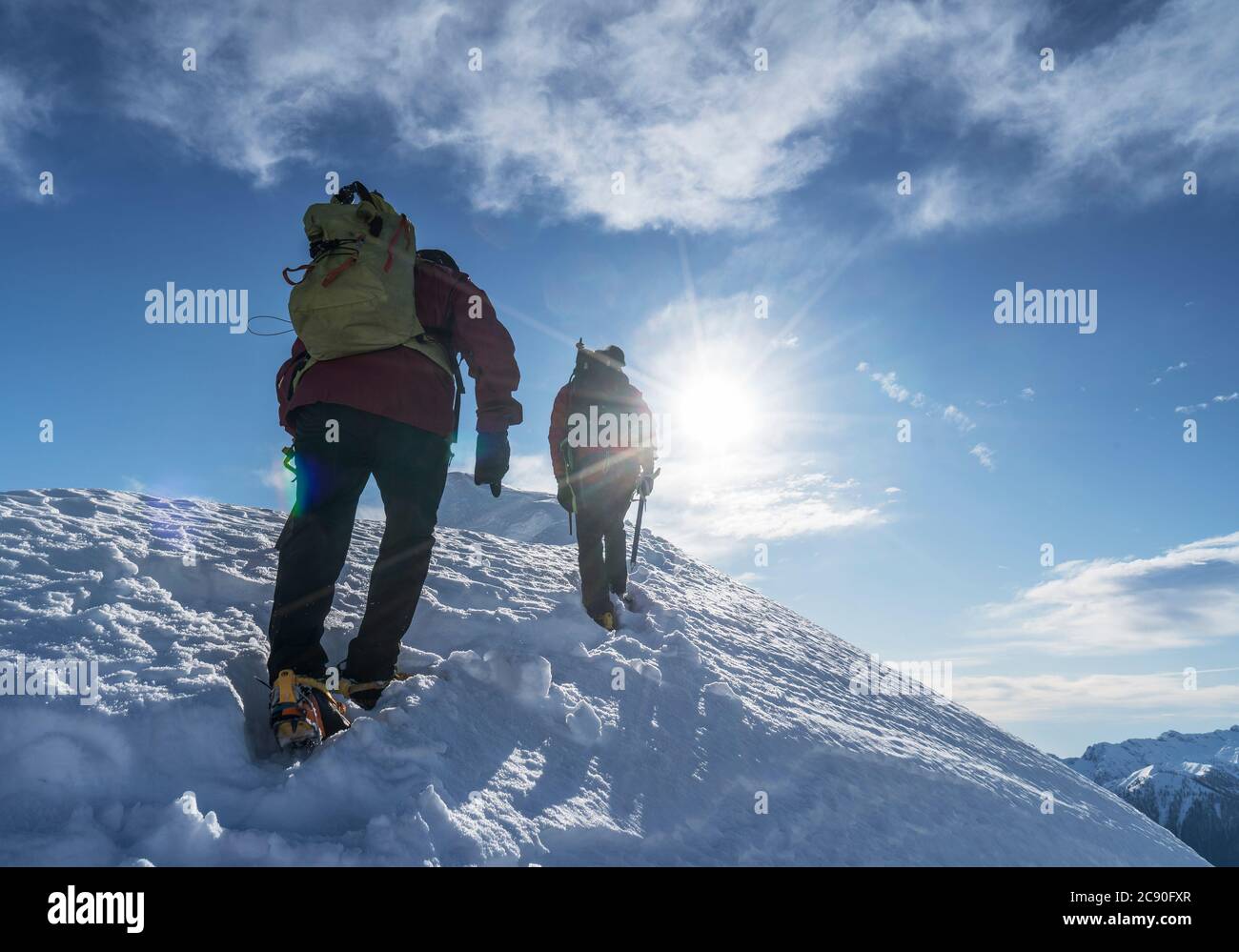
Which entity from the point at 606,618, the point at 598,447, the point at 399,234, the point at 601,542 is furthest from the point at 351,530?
the point at 598,447

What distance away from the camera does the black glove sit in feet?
12.1

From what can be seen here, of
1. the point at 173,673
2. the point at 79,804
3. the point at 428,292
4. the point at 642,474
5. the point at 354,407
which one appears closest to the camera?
the point at 79,804

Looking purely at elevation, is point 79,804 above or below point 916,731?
above

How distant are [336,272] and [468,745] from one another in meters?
2.38

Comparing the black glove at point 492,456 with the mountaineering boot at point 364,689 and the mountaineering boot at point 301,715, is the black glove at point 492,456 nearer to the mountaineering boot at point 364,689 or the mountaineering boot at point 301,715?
the mountaineering boot at point 364,689

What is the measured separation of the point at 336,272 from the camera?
3.31 m

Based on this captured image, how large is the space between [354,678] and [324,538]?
0.79 m

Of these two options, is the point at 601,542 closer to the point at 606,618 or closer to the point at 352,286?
the point at 606,618

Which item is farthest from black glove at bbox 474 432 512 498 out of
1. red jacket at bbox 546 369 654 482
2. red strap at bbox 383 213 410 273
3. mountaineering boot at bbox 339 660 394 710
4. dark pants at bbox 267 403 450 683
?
red jacket at bbox 546 369 654 482

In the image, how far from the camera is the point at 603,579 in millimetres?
6234

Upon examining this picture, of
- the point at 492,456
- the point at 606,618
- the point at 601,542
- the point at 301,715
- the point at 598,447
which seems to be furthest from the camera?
the point at 598,447
